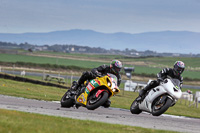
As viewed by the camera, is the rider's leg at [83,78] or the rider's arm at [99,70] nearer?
the rider's arm at [99,70]

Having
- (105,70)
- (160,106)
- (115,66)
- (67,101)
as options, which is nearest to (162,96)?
(160,106)

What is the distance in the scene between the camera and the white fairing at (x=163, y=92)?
1203 cm

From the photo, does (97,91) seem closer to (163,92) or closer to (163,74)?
(163,92)

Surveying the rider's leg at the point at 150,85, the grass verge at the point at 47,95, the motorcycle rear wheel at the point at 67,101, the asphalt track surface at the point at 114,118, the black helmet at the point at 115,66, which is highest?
the black helmet at the point at 115,66

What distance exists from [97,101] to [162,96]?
7.24ft

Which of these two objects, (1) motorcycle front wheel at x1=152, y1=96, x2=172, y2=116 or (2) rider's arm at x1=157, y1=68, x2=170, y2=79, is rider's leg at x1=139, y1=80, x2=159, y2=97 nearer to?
(2) rider's arm at x1=157, y1=68, x2=170, y2=79

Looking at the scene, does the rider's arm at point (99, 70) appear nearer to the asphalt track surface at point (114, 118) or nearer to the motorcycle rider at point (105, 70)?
the motorcycle rider at point (105, 70)

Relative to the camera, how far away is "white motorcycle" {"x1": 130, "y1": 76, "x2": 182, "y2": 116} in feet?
39.3

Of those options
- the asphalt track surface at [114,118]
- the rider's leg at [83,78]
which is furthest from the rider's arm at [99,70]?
the asphalt track surface at [114,118]

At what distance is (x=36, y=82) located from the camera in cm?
3172

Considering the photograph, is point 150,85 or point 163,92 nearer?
point 163,92

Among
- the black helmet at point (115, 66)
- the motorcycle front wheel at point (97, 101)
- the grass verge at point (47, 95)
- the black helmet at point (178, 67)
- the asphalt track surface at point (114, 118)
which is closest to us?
the asphalt track surface at point (114, 118)

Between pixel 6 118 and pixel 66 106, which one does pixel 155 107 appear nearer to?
pixel 66 106

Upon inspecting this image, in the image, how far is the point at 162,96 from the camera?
12289mm
